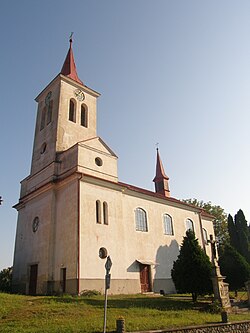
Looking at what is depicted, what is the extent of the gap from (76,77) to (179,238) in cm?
1875

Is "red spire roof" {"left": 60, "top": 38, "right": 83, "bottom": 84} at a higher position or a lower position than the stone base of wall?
higher

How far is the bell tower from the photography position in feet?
77.2

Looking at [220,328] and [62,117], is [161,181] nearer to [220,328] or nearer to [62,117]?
[62,117]

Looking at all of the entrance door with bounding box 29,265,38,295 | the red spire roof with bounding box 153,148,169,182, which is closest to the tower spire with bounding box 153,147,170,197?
the red spire roof with bounding box 153,148,169,182

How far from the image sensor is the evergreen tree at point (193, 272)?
17469 millimetres

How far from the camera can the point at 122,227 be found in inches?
855

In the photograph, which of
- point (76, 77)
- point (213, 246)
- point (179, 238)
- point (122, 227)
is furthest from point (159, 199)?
point (76, 77)

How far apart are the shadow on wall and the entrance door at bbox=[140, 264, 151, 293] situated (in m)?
0.74

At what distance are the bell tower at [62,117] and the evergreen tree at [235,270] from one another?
54.9 feet

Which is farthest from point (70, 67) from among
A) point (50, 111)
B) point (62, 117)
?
point (62, 117)

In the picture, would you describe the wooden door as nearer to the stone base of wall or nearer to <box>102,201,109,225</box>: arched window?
<box>102,201,109,225</box>: arched window

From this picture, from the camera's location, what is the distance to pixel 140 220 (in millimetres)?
24672

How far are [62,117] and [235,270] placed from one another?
20057 mm

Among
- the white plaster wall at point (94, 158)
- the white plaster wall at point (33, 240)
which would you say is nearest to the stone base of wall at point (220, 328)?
the white plaster wall at point (33, 240)
